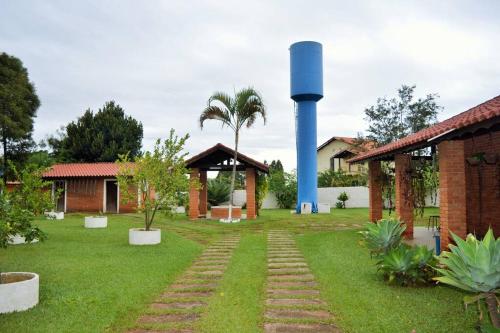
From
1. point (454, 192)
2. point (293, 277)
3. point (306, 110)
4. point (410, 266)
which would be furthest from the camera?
point (306, 110)

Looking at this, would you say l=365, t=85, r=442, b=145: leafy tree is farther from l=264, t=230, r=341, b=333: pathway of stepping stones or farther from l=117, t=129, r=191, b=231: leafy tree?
l=264, t=230, r=341, b=333: pathway of stepping stones

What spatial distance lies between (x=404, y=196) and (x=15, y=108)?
2121 centimetres

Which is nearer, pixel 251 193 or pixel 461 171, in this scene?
pixel 461 171

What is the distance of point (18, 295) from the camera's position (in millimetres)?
5039

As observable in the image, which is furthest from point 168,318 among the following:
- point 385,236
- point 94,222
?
point 94,222

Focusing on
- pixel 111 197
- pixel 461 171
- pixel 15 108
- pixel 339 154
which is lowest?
pixel 111 197

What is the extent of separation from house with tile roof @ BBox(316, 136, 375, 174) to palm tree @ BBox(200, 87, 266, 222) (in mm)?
17313

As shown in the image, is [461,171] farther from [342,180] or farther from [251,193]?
[342,180]

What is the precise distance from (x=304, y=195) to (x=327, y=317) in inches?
777

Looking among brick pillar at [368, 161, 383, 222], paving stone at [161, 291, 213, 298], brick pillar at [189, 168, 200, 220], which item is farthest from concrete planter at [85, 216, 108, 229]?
paving stone at [161, 291, 213, 298]

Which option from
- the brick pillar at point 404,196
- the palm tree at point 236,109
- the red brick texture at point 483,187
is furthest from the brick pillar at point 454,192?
the palm tree at point 236,109

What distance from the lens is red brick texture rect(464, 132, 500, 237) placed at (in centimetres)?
925

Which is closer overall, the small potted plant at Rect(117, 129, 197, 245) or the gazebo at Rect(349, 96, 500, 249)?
the gazebo at Rect(349, 96, 500, 249)

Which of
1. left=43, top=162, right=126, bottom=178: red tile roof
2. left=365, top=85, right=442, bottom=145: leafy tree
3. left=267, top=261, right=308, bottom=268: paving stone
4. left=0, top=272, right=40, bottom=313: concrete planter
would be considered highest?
left=365, top=85, right=442, bottom=145: leafy tree
